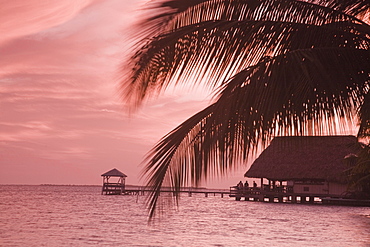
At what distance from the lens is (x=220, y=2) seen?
471 cm

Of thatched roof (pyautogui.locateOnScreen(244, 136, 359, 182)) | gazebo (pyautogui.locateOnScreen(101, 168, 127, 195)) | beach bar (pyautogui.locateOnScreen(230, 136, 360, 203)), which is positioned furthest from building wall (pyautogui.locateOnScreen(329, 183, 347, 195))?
gazebo (pyautogui.locateOnScreen(101, 168, 127, 195))

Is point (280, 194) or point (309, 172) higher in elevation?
point (309, 172)

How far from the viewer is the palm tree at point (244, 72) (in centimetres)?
414

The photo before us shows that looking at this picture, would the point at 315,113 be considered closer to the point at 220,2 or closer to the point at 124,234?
the point at 220,2

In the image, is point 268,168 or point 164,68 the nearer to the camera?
point 164,68

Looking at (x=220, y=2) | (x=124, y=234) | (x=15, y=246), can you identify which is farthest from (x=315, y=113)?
(x=124, y=234)

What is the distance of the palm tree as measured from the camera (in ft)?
13.6

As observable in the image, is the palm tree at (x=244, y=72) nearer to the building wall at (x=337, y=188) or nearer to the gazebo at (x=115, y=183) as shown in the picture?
the building wall at (x=337, y=188)

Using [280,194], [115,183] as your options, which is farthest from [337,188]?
[115,183]

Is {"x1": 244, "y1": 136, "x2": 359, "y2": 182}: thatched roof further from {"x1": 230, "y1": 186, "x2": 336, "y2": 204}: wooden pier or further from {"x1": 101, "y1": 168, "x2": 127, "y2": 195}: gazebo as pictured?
{"x1": 101, "y1": 168, "x2": 127, "y2": 195}: gazebo

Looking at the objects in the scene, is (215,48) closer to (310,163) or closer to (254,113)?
(254,113)

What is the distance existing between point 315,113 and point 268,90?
0.66m

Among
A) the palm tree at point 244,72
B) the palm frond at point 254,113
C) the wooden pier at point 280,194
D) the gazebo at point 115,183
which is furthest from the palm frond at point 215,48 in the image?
the gazebo at point 115,183

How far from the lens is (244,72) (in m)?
4.28
